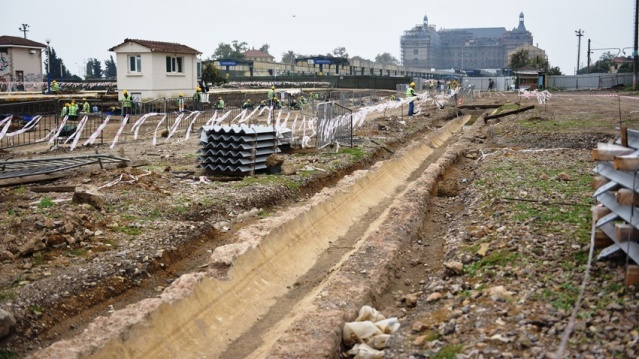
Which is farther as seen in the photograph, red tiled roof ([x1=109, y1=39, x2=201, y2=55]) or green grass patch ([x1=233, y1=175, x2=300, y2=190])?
red tiled roof ([x1=109, y1=39, x2=201, y2=55])

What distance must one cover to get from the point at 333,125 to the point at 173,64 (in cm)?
2617

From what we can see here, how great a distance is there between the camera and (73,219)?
11.1 metres

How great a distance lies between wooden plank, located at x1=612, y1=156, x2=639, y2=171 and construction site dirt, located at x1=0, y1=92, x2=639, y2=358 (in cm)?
115

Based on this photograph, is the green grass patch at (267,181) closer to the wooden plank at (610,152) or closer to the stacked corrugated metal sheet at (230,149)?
the stacked corrugated metal sheet at (230,149)

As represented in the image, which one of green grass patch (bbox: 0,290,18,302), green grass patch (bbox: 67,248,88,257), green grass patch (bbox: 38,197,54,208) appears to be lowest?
green grass patch (bbox: 0,290,18,302)

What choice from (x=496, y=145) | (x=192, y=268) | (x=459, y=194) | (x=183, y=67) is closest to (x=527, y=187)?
(x=459, y=194)

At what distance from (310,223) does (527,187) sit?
4.46 m

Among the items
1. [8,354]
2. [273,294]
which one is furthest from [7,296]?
[273,294]

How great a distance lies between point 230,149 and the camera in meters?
17.8

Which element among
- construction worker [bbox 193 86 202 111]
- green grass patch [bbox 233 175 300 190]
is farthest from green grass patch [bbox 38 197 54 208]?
construction worker [bbox 193 86 202 111]

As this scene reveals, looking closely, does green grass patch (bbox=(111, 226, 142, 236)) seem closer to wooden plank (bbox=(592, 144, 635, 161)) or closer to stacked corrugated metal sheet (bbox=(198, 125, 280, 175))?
stacked corrugated metal sheet (bbox=(198, 125, 280, 175))

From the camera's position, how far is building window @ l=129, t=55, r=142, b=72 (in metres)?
44.9

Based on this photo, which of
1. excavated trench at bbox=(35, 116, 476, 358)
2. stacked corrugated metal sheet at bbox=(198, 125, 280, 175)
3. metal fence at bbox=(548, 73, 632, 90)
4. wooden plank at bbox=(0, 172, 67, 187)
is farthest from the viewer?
metal fence at bbox=(548, 73, 632, 90)

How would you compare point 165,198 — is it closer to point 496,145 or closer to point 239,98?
point 496,145
